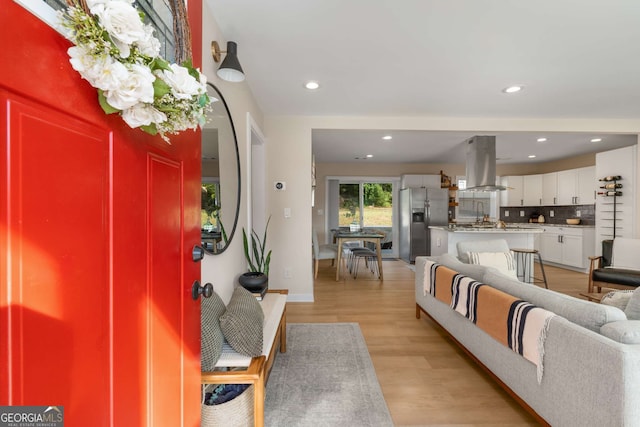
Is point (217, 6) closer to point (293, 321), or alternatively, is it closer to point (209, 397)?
point (209, 397)

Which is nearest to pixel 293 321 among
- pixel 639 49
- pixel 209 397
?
pixel 209 397

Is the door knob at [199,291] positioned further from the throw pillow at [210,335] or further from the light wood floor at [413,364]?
the light wood floor at [413,364]

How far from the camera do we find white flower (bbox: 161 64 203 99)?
23.8 inches

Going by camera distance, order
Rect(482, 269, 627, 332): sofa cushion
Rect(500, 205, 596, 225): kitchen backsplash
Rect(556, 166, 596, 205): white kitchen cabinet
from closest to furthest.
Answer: Rect(482, 269, 627, 332): sofa cushion
Rect(556, 166, 596, 205): white kitchen cabinet
Rect(500, 205, 596, 225): kitchen backsplash

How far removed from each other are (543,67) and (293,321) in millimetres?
3227

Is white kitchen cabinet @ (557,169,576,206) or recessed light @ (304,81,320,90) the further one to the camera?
white kitchen cabinet @ (557,169,576,206)

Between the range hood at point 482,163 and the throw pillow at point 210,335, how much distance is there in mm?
4386

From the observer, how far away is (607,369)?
3.39ft

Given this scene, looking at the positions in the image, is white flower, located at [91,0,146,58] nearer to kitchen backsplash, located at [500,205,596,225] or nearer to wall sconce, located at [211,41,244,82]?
wall sconce, located at [211,41,244,82]

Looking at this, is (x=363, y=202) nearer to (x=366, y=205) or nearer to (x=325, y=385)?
(x=366, y=205)

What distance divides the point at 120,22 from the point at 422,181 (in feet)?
21.4

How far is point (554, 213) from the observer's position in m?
6.25

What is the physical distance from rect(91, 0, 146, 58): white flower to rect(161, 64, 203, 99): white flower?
91 millimetres

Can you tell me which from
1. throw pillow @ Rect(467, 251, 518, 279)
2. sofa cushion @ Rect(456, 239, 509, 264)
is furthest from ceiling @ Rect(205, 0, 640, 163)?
throw pillow @ Rect(467, 251, 518, 279)
